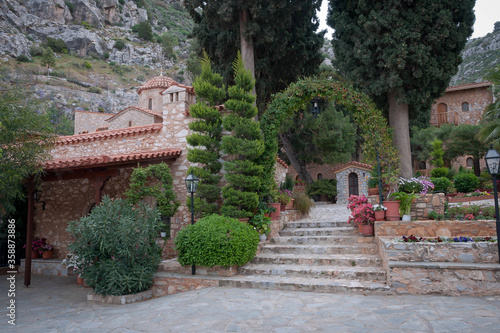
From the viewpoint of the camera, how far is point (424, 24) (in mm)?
9047

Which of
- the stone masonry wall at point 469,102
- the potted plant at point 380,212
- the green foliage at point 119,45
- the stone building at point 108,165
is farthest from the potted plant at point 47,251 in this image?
the green foliage at point 119,45

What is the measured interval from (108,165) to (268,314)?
5.89 m

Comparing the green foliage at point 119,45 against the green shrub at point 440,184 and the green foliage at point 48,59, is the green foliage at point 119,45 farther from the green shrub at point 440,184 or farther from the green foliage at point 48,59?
the green shrub at point 440,184

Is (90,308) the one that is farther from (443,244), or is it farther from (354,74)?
(354,74)

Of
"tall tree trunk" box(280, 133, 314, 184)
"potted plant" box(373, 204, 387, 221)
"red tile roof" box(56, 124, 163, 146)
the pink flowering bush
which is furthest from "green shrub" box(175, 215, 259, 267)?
"tall tree trunk" box(280, 133, 314, 184)

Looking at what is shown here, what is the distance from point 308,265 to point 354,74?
635 cm

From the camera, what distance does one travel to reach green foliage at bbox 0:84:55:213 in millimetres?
6832

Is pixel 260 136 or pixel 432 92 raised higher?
pixel 432 92

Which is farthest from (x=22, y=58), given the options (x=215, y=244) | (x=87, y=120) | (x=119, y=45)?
(x=215, y=244)

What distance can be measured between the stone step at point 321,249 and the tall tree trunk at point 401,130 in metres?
3.60

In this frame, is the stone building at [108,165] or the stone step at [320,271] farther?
the stone building at [108,165]

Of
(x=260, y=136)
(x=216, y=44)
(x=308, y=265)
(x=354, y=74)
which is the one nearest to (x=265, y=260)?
(x=308, y=265)

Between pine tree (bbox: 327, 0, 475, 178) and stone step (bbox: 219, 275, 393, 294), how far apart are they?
206 inches

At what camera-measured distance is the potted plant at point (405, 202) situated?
23.3 ft
